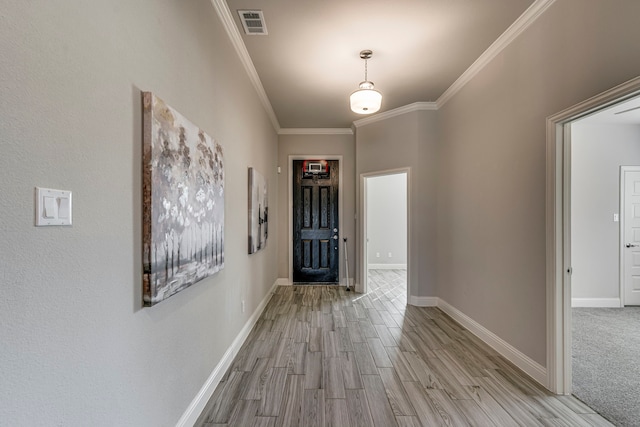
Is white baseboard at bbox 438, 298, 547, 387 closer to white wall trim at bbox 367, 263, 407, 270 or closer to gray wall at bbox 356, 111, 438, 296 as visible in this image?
gray wall at bbox 356, 111, 438, 296

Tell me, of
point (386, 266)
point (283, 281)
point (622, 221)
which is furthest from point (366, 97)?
point (386, 266)

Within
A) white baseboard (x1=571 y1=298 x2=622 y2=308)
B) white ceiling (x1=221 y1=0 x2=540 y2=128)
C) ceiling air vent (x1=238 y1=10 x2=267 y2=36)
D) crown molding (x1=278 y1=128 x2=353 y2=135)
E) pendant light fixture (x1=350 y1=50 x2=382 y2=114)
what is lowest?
white baseboard (x1=571 y1=298 x2=622 y2=308)

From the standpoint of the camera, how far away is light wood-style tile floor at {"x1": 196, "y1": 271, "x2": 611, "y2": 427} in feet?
6.10

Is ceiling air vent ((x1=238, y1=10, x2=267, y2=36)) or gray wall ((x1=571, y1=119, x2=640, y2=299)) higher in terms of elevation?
ceiling air vent ((x1=238, y1=10, x2=267, y2=36))

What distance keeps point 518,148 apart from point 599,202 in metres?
2.84

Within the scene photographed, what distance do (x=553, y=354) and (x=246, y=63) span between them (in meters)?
3.64

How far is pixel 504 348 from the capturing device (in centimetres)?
263

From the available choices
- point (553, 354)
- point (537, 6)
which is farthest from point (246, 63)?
point (553, 354)

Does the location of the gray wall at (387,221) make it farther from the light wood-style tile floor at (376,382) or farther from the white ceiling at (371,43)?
the light wood-style tile floor at (376,382)

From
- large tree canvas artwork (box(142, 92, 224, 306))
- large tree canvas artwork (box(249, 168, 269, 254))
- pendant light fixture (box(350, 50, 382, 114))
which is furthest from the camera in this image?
large tree canvas artwork (box(249, 168, 269, 254))

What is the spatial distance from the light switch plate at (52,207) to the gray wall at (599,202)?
5494 millimetres

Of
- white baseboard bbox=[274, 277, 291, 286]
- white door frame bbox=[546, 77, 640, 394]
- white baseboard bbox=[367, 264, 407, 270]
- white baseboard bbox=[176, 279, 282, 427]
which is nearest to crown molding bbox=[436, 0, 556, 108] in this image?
white door frame bbox=[546, 77, 640, 394]

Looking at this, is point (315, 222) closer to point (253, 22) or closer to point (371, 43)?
point (371, 43)

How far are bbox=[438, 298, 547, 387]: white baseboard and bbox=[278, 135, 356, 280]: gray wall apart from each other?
2.20 metres
